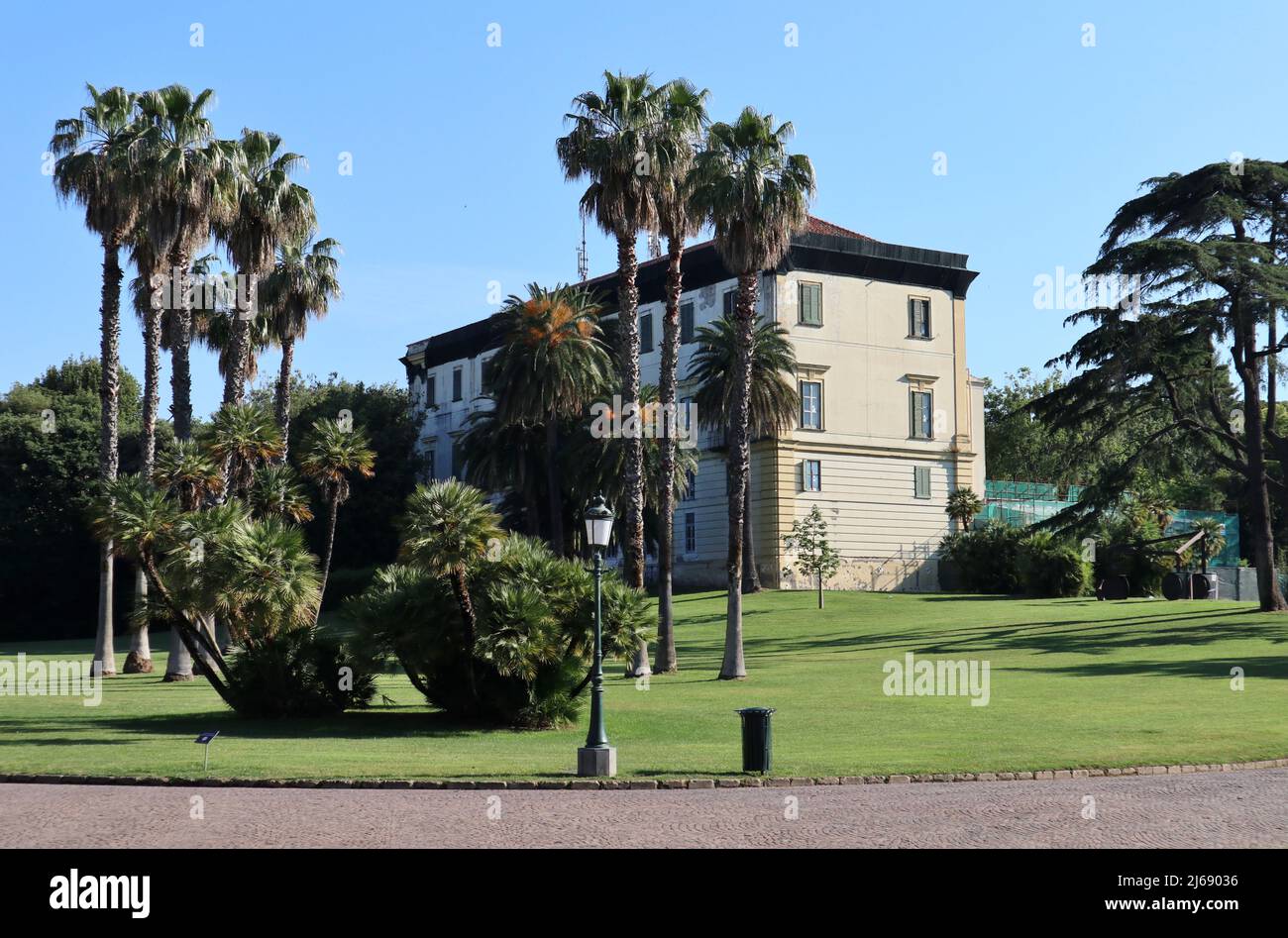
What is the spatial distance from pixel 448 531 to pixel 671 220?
16.2 meters

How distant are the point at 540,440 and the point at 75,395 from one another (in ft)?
98.5

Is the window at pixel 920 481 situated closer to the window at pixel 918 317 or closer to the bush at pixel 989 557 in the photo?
the bush at pixel 989 557

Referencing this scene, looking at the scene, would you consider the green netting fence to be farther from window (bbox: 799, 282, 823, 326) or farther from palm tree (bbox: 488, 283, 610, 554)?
palm tree (bbox: 488, 283, 610, 554)

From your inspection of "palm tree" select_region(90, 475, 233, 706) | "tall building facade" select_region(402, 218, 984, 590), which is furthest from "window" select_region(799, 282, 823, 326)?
"palm tree" select_region(90, 475, 233, 706)

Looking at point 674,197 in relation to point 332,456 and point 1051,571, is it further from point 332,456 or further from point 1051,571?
point 1051,571

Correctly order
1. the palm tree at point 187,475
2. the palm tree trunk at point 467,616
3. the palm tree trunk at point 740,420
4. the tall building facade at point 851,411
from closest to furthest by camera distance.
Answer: the palm tree trunk at point 467,616 → the palm tree at point 187,475 → the palm tree trunk at point 740,420 → the tall building facade at point 851,411

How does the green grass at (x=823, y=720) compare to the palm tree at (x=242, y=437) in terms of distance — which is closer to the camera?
the green grass at (x=823, y=720)

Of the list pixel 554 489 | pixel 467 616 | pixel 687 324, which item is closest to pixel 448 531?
pixel 467 616

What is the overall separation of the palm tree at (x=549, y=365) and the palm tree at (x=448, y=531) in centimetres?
3031

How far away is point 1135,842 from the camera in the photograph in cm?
1193

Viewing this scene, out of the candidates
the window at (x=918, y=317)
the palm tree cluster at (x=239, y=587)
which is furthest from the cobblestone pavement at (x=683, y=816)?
the window at (x=918, y=317)

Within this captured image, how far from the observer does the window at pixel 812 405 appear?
2532 inches

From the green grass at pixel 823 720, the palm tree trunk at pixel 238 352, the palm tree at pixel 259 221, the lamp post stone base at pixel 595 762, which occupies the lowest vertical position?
the green grass at pixel 823 720
